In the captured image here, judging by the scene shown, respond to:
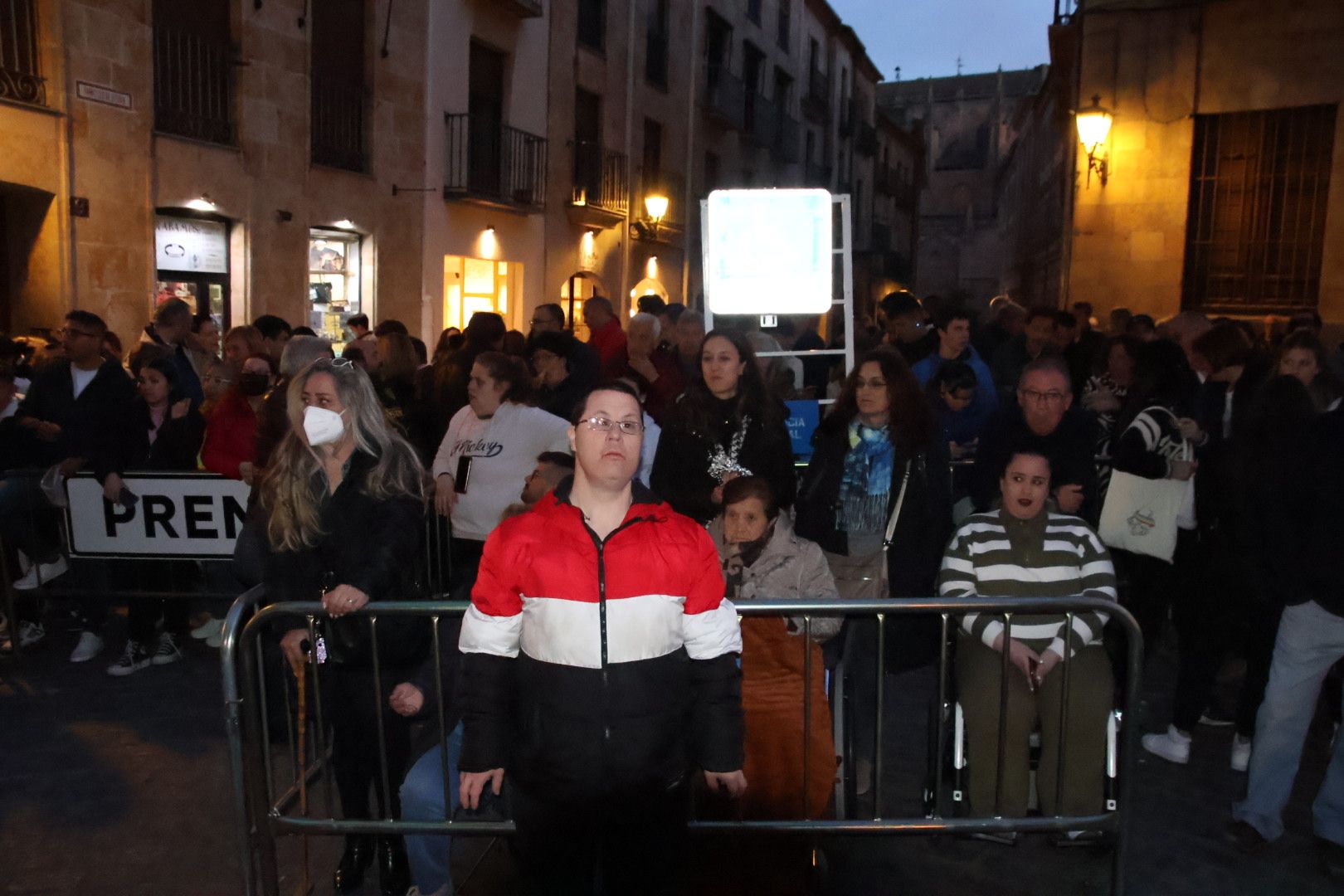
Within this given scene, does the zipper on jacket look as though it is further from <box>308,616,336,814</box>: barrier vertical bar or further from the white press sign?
the white press sign

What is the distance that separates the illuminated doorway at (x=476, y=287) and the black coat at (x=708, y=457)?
11693 millimetres

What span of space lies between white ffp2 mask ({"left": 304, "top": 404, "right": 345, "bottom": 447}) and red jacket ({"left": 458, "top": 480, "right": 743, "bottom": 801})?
1.07 metres

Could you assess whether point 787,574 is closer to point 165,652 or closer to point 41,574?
point 165,652

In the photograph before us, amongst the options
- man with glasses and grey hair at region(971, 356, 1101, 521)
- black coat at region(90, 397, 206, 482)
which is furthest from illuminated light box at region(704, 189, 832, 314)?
black coat at region(90, 397, 206, 482)

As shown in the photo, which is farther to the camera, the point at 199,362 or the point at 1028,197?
the point at 1028,197

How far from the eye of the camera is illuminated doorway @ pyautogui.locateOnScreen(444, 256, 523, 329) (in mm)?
16953

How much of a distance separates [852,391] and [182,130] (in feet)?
32.8

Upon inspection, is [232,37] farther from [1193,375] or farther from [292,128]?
[1193,375]

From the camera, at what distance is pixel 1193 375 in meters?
6.20

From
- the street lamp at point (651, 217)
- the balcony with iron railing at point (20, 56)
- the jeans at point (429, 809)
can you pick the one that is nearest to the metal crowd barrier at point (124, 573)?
the jeans at point (429, 809)

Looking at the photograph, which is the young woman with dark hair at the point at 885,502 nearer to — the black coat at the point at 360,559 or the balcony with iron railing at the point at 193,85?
the black coat at the point at 360,559

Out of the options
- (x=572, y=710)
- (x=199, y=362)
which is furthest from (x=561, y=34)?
(x=572, y=710)

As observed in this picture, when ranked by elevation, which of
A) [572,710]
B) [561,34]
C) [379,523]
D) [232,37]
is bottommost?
[572,710]

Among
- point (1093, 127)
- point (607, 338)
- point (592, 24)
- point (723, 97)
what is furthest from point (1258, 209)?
point (723, 97)
